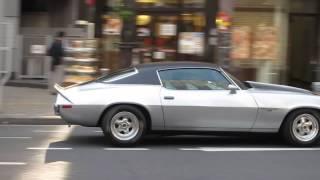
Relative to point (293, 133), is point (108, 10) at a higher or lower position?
higher

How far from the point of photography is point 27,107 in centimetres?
1489

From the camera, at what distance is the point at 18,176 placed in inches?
301

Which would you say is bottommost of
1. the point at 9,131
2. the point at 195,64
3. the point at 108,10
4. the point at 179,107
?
the point at 9,131

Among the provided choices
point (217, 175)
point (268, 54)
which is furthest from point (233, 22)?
point (217, 175)

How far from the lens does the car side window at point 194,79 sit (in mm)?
10195

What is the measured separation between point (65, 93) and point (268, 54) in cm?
915

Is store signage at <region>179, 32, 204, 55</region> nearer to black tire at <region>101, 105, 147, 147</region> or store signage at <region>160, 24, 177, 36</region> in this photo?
store signage at <region>160, 24, 177, 36</region>

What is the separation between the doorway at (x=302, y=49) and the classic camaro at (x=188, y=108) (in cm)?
861

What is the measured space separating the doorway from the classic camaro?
861 cm

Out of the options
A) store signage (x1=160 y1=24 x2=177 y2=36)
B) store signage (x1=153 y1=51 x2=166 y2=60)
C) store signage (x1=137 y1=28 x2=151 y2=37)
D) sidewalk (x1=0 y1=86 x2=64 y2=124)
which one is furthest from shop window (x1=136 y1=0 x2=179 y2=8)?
sidewalk (x1=0 y1=86 x2=64 y2=124)

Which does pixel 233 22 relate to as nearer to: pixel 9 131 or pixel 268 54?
pixel 268 54

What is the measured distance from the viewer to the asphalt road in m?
7.84

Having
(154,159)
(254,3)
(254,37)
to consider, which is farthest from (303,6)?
(154,159)

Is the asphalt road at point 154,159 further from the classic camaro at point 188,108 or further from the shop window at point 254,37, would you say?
the shop window at point 254,37
